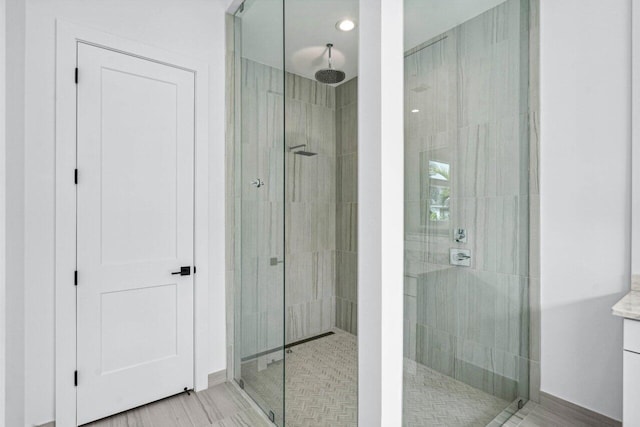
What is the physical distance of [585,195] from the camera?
1875 millimetres

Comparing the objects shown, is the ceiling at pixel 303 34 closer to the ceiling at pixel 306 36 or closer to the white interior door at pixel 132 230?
the ceiling at pixel 306 36

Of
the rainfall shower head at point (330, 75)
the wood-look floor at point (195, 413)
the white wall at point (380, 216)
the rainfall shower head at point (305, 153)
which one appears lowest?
the wood-look floor at point (195, 413)

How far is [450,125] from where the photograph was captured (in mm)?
1536

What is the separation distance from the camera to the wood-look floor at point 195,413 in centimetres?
195

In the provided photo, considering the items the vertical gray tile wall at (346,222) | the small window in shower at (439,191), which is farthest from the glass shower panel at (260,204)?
the small window in shower at (439,191)

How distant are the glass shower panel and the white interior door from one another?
13.7 inches

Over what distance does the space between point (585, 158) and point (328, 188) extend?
1.64m

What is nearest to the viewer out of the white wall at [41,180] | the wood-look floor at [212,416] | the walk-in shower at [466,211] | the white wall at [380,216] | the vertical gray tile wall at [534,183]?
the white wall at [380,216]

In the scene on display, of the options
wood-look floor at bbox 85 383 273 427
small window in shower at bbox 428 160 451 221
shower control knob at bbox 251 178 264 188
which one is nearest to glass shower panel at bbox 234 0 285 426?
shower control knob at bbox 251 178 264 188

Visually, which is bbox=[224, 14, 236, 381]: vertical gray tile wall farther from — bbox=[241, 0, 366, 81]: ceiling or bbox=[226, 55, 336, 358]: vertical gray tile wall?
bbox=[241, 0, 366, 81]: ceiling

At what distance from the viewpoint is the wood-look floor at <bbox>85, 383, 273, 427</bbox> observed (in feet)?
6.38

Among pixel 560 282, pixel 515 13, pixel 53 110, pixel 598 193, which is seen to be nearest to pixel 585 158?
pixel 598 193

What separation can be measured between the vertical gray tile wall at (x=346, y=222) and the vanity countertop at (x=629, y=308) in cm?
151

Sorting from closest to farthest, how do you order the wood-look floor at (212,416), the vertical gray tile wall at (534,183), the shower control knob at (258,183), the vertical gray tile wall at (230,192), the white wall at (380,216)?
the white wall at (380,216)
the wood-look floor at (212,416)
the vertical gray tile wall at (534,183)
the shower control knob at (258,183)
the vertical gray tile wall at (230,192)
